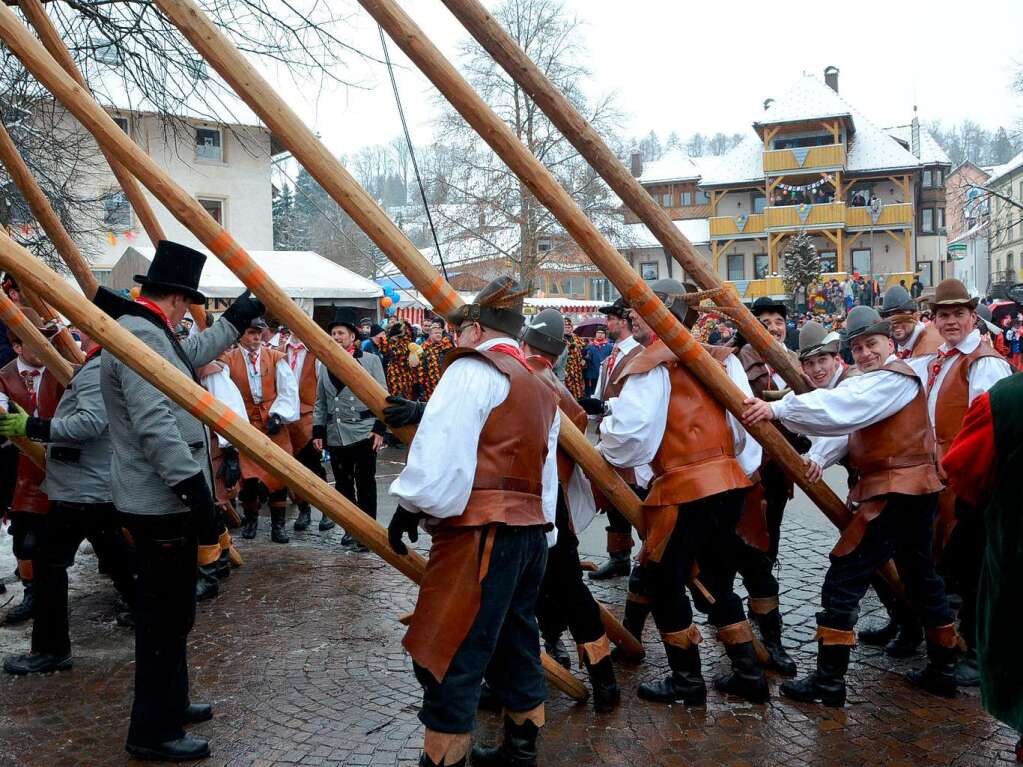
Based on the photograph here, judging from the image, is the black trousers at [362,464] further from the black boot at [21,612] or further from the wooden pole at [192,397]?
the wooden pole at [192,397]

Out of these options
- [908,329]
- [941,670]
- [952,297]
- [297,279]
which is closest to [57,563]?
[941,670]

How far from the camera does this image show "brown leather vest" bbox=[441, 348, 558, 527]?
3.40 metres

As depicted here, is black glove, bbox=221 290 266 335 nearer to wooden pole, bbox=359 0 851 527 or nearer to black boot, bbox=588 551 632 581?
wooden pole, bbox=359 0 851 527

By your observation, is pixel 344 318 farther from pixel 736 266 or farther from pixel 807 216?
pixel 736 266

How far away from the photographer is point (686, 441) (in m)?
4.44

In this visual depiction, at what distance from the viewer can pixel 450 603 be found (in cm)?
340

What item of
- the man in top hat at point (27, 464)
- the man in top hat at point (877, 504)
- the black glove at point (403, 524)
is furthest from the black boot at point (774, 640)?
the man in top hat at point (27, 464)

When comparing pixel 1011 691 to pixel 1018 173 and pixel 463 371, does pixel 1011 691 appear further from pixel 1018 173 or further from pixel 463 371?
pixel 1018 173

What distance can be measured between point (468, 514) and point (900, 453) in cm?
233

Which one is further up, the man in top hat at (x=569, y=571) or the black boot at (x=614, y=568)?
the man in top hat at (x=569, y=571)

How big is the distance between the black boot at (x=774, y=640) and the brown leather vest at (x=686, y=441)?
1154mm

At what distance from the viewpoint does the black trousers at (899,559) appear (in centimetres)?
445

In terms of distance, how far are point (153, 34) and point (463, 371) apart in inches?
189

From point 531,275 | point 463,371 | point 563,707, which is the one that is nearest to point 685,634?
point 563,707
